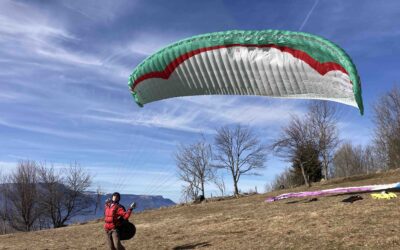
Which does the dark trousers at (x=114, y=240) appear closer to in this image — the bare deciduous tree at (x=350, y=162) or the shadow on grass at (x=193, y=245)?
the shadow on grass at (x=193, y=245)

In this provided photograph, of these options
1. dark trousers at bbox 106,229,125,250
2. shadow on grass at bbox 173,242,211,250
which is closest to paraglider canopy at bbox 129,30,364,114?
shadow on grass at bbox 173,242,211,250

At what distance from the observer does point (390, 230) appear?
9117 millimetres

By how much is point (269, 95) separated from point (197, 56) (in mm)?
2069

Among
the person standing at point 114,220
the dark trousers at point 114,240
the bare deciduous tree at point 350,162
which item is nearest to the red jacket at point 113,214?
the person standing at point 114,220

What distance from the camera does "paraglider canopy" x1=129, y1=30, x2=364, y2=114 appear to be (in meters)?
8.95

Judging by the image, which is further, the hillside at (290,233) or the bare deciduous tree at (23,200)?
the bare deciduous tree at (23,200)

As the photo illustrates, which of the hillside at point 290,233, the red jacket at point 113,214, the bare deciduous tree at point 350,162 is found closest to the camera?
the hillside at point 290,233

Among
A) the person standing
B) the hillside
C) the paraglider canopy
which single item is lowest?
the hillside

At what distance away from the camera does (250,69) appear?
10539 millimetres

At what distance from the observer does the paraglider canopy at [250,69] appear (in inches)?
352

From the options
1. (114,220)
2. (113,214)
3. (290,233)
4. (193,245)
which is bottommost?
(193,245)

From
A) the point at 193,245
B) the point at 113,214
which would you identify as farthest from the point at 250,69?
the point at 193,245

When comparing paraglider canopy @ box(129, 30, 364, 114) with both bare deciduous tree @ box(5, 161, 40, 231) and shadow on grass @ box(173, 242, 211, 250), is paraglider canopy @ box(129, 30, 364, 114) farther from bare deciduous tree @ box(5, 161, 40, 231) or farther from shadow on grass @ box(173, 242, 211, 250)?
bare deciduous tree @ box(5, 161, 40, 231)

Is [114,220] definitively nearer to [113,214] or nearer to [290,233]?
[113,214]
